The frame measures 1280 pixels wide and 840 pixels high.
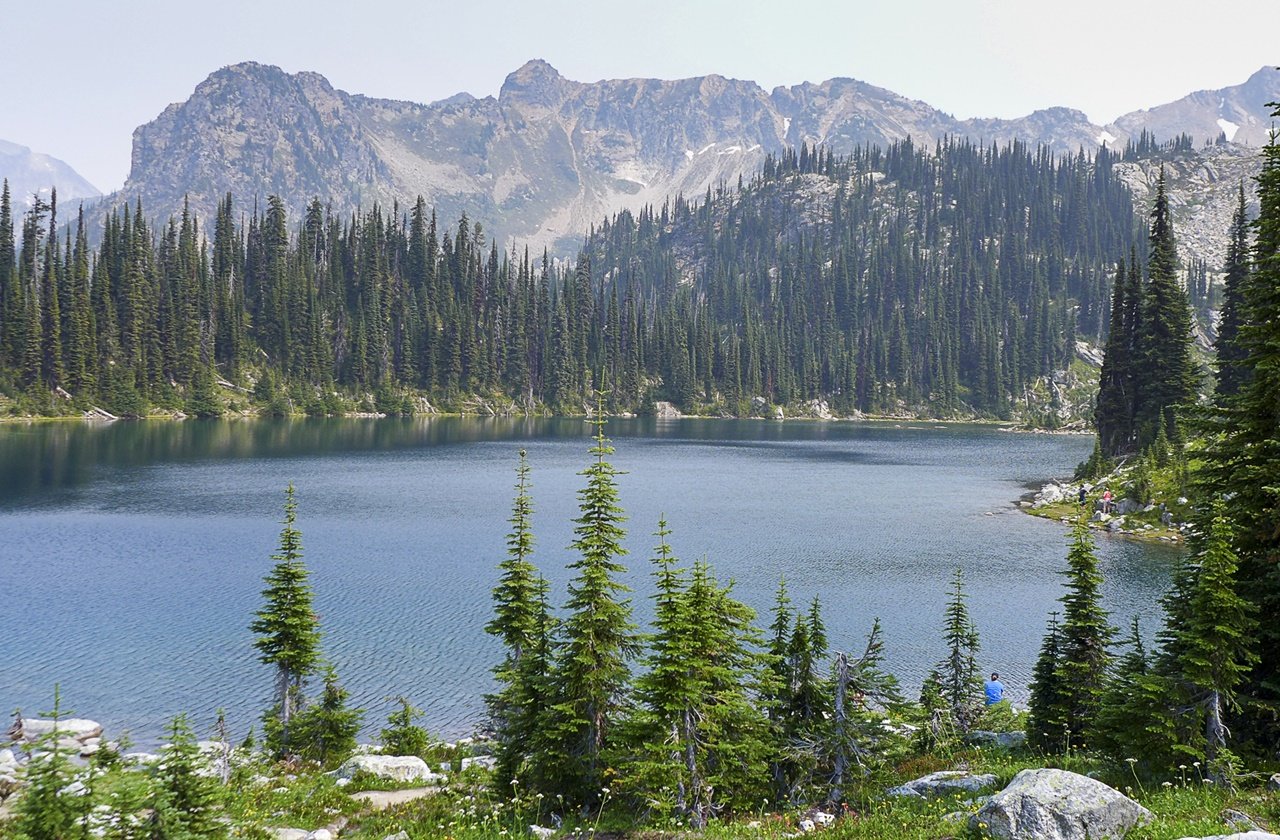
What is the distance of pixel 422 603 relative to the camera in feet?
149

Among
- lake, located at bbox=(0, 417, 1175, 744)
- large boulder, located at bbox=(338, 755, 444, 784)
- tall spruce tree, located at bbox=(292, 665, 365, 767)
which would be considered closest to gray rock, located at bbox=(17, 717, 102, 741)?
lake, located at bbox=(0, 417, 1175, 744)

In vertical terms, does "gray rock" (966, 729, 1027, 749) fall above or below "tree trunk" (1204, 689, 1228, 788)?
below

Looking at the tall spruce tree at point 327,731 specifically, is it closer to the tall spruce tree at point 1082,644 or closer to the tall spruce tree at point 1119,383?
the tall spruce tree at point 1082,644

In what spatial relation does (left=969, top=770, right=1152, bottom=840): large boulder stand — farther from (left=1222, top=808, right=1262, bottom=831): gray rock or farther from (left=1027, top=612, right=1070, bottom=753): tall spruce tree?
(left=1027, top=612, right=1070, bottom=753): tall spruce tree

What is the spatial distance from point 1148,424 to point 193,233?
19807cm

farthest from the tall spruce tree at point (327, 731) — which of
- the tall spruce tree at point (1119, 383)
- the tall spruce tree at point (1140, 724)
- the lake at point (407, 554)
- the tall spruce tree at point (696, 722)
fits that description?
the tall spruce tree at point (1119, 383)

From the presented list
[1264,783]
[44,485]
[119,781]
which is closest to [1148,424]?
[1264,783]

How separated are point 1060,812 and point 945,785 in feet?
18.4

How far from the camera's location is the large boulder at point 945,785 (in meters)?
16.4

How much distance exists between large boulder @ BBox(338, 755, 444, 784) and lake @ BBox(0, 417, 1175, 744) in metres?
6.87

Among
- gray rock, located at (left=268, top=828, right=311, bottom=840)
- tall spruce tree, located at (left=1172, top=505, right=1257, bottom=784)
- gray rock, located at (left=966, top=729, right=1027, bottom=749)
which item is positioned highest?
tall spruce tree, located at (left=1172, top=505, right=1257, bottom=784)

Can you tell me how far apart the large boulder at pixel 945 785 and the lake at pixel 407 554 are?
6690mm

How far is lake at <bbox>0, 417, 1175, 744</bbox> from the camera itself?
3497cm

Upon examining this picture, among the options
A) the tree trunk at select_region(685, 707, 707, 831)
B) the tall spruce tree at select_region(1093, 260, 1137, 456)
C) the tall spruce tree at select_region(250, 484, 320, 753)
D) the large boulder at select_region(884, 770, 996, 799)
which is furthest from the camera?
the tall spruce tree at select_region(1093, 260, 1137, 456)
